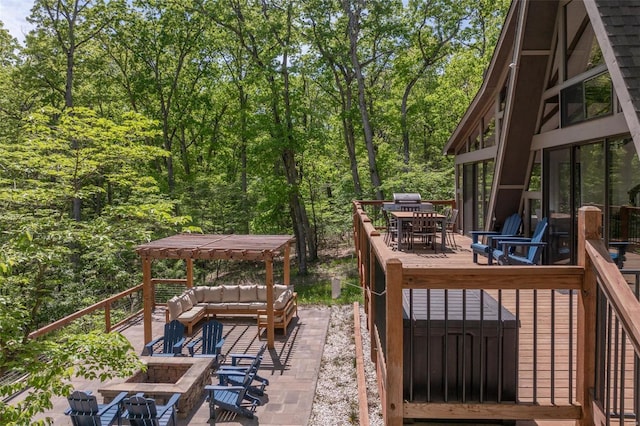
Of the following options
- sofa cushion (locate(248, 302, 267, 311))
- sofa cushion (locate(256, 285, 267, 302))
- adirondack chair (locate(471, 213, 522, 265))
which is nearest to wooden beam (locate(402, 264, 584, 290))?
adirondack chair (locate(471, 213, 522, 265))

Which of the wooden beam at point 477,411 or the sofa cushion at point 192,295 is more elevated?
the wooden beam at point 477,411

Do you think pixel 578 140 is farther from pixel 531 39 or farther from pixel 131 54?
pixel 131 54

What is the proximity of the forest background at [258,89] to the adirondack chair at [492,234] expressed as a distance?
8.88m

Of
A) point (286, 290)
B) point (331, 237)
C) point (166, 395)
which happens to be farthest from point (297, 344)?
point (331, 237)

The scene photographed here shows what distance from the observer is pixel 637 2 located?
415 cm

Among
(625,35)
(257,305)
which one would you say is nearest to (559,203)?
(625,35)

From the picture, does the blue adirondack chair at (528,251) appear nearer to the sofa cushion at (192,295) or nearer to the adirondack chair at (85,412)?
the adirondack chair at (85,412)

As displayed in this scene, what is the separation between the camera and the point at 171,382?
8.82 metres

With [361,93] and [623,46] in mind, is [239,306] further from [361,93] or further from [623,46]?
[623,46]

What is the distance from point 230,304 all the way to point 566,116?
1003 cm

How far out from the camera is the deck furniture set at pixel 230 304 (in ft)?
38.5

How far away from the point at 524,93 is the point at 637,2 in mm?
3223

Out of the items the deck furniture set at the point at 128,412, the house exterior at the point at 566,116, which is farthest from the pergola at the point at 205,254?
the house exterior at the point at 566,116

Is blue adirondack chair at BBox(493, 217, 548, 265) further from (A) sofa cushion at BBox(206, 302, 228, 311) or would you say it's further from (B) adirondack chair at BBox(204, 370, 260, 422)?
(A) sofa cushion at BBox(206, 302, 228, 311)
